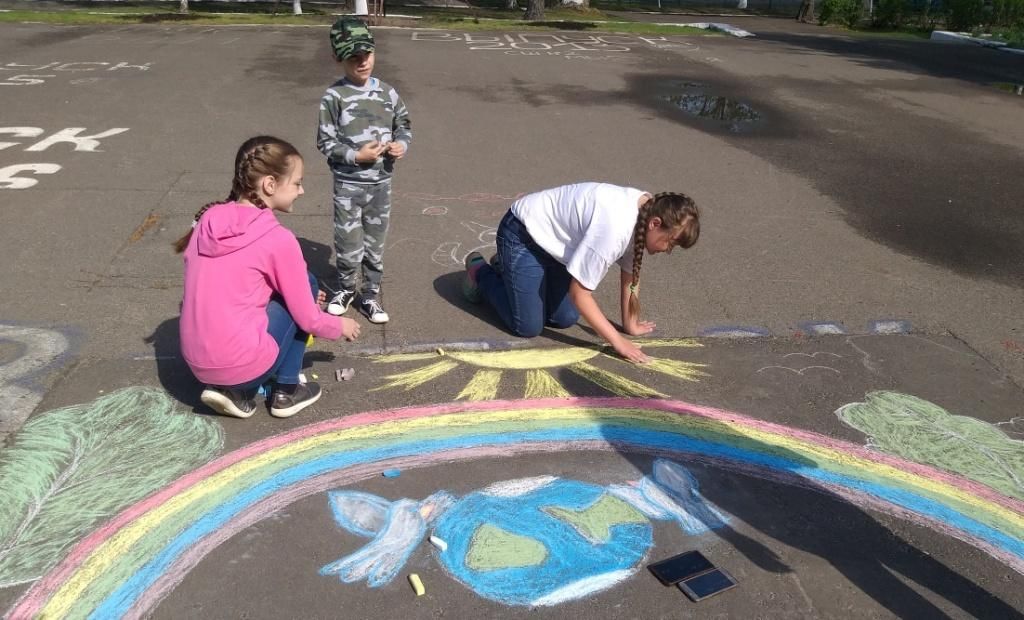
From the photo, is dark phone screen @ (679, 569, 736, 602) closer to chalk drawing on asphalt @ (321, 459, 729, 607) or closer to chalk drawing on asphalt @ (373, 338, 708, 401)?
chalk drawing on asphalt @ (321, 459, 729, 607)

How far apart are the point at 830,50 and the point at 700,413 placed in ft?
56.6

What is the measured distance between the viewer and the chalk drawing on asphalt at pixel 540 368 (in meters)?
3.71

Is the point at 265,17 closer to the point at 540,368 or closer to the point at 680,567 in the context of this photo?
the point at 540,368

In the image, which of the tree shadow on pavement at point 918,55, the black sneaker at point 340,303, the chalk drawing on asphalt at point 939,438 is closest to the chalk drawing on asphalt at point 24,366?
the black sneaker at point 340,303

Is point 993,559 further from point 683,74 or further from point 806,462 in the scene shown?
point 683,74

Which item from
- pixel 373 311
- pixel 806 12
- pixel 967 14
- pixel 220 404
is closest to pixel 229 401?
pixel 220 404

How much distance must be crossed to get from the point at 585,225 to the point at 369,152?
116 cm

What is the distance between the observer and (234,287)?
305cm

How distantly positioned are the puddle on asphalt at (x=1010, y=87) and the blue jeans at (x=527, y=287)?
1267 cm

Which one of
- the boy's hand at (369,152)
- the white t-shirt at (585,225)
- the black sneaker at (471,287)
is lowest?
the black sneaker at (471,287)

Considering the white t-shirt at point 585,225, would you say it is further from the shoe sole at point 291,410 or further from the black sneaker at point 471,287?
the shoe sole at point 291,410

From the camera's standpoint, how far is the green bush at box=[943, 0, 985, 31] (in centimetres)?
2495

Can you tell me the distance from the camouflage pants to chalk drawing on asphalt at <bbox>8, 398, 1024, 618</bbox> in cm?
116

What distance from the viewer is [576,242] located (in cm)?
395
